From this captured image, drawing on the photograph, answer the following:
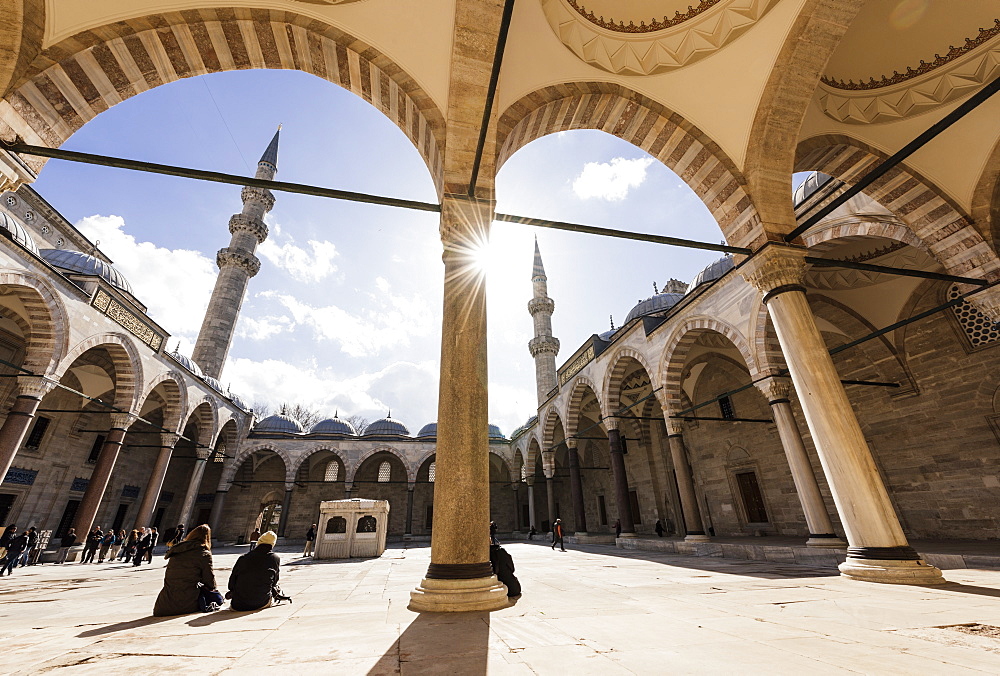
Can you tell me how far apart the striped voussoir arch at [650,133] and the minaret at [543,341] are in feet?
54.0

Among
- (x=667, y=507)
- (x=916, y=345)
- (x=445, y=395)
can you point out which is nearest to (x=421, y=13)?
(x=445, y=395)

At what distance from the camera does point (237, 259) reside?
21016 millimetres

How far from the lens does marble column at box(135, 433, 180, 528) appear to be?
1345 centimetres

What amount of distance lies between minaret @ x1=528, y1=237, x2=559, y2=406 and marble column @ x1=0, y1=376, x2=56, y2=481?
18.0 meters

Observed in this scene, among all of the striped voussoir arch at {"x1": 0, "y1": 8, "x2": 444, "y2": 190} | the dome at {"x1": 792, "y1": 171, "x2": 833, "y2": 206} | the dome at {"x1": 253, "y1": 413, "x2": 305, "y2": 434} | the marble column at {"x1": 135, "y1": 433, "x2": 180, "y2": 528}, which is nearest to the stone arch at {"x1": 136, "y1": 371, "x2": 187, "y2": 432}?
the marble column at {"x1": 135, "y1": 433, "x2": 180, "y2": 528}

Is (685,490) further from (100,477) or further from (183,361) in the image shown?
(183,361)

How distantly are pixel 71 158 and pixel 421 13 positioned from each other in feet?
12.6

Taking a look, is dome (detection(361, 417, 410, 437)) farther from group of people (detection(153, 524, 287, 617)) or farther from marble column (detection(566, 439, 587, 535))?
group of people (detection(153, 524, 287, 617))

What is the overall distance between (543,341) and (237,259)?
53.8 ft

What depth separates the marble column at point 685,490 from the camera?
33.2 feet

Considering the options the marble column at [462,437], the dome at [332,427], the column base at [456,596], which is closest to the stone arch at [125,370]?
the dome at [332,427]

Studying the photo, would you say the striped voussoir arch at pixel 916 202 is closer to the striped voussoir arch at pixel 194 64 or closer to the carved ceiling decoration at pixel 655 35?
the carved ceiling decoration at pixel 655 35

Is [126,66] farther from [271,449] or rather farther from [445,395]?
[271,449]

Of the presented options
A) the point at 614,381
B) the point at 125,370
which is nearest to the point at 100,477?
the point at 125,370
